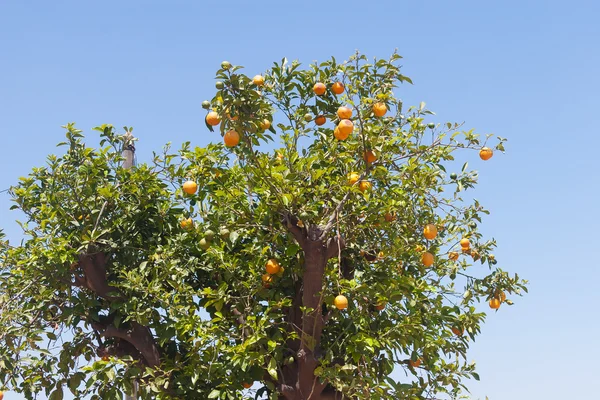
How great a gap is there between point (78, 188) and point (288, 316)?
2233mm

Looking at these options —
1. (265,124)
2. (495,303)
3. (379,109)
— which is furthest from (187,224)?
(495,303)

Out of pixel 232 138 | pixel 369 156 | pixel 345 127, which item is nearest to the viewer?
pixel 232 138

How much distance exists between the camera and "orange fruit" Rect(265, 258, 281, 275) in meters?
5.95

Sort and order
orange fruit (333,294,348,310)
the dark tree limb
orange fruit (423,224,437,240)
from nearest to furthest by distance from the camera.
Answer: orange fruit (333,294,348,310) < orange fruit (423,224,437,240) < the dark tree limb

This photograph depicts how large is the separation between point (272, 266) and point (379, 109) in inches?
62.3

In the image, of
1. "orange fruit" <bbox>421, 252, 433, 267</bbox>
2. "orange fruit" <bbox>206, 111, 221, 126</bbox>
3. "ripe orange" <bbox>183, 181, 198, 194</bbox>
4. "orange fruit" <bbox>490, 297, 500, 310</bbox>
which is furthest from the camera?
"orange fruit" <bbox>490, 297, 500, 310</bbox>

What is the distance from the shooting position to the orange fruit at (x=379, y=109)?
589cm

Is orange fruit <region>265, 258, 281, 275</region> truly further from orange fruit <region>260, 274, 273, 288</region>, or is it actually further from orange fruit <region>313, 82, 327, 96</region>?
orange fruit <region>313, 82, 327, 96</region>

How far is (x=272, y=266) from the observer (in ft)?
19.5

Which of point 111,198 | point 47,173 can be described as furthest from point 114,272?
point 47,173

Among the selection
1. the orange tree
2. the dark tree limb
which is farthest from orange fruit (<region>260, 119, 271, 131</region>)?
the dark tree limb

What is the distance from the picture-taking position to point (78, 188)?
254 inches

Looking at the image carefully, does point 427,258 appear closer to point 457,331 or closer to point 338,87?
point 457,331

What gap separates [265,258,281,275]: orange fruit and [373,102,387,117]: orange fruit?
1.51 m
